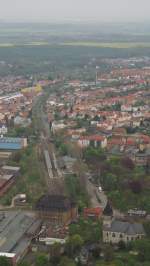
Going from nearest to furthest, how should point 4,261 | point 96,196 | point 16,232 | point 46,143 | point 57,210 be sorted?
point 4,261, point 16,232, point 57,210, point 96,196, point 46,143

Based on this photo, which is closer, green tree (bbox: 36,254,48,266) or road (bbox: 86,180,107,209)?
green tree (bbox: 36,254,48,266)

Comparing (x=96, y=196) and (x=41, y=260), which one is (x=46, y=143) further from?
Result: (x=41, y=260)

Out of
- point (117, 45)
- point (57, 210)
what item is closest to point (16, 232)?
point (57, 210)

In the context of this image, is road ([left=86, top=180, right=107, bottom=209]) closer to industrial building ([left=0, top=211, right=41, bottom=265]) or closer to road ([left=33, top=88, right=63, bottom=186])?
road ([left=33, top=88, right=63, bottom=186])

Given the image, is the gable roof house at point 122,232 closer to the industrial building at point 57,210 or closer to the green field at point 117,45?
the industrial building at point 57,210

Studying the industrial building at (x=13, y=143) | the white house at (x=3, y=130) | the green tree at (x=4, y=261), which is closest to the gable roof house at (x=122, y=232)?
the green tree at (x=4, y=261)

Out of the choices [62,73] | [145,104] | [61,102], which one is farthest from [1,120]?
[62,73]

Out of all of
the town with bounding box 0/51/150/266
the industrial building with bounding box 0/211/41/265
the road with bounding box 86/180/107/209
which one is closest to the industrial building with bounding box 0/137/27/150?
the town with bounding box 0/51/150/266
